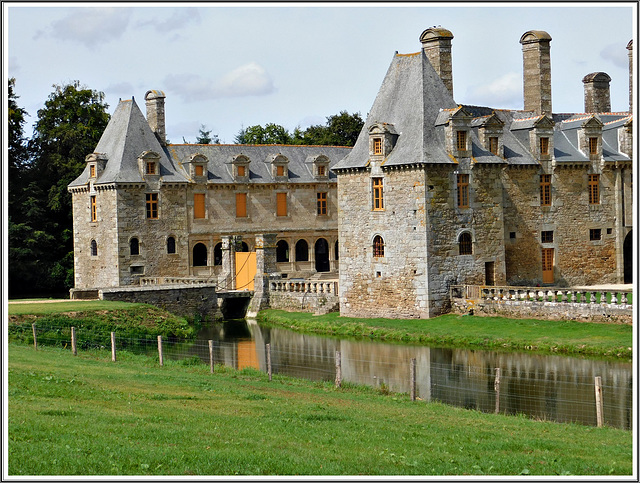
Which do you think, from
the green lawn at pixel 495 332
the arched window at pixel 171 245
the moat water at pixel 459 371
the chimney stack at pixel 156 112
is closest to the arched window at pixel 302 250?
the arched window at pixel 171 245

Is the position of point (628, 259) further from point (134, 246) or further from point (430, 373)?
point (134, 246)

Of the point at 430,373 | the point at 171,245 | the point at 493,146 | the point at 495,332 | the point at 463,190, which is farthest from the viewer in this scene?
the point at 171,245

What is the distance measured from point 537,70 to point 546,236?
22.6 ft

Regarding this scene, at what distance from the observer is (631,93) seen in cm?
4244

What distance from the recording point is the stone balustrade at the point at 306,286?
132ft

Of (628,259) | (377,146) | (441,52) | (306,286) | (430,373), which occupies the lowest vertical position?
(430,373)

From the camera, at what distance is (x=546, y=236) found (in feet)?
134

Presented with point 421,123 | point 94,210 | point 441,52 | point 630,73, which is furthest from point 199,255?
point 630,73

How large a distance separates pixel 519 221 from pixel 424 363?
44.7 ft

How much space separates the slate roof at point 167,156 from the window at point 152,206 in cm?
94

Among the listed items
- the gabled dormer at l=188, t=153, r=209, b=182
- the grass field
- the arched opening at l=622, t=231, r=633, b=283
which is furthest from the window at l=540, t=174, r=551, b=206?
the grass field

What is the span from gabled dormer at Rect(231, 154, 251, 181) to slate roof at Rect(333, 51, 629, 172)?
12.6 meters

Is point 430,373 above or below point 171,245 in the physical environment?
below

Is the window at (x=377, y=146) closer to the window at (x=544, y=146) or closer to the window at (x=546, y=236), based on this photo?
the window at (x=544, y=146)
